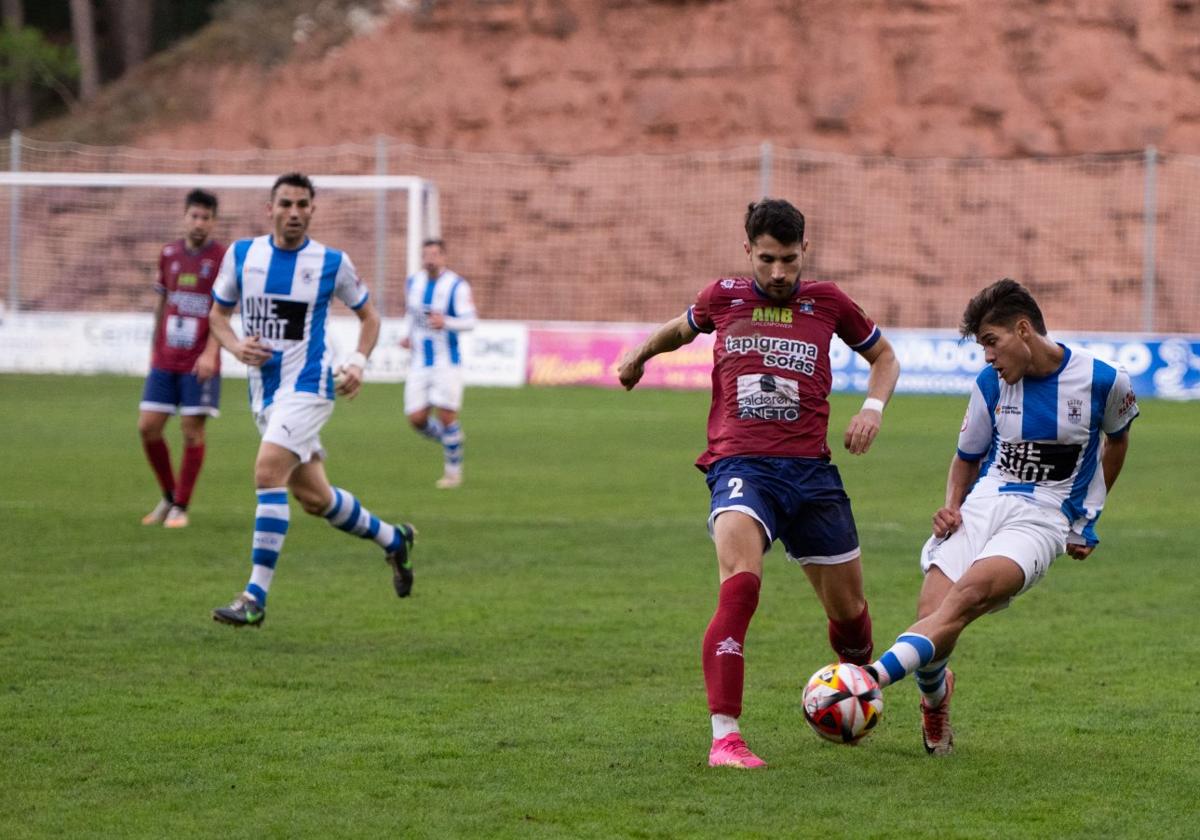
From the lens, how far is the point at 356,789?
5.31 meters

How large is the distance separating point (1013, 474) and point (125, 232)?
101ft

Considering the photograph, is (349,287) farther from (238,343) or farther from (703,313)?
(703,313)

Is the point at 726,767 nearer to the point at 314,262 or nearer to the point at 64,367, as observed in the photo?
the point at 314,262

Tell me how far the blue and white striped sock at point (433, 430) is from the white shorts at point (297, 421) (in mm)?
6686

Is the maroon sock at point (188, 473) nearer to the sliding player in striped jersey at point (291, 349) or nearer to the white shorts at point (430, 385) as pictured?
the sliding player in striped jersey at point (291, 349)

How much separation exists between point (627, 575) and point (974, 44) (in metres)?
27.9

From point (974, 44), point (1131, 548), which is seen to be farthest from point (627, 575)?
point (974, 44)

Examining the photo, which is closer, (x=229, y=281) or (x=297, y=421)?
(x=297, y=421)

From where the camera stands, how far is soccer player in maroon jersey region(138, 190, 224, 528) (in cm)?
1232

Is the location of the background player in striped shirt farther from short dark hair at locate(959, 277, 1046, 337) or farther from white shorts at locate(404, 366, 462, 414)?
short dark hair at locate(959, 277, 1046, 337)

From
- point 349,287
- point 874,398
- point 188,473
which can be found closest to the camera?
point 874,398

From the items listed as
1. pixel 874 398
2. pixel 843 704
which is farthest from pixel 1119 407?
pixel 843 704

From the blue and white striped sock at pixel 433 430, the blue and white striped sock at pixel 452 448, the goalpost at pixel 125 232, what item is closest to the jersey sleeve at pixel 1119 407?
the blue and white striped sock at pixel 452 448

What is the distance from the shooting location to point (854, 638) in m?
6.45
